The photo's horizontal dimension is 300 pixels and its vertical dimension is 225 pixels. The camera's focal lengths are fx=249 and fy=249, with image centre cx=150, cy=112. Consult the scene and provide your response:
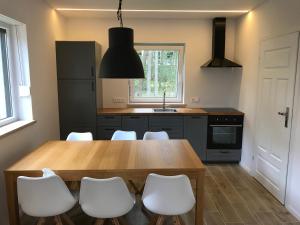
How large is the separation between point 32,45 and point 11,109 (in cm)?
84

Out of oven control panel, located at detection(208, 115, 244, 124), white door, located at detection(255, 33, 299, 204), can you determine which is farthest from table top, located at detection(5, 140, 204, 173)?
oven control panel, located at detection(208, 115, 244, 124)

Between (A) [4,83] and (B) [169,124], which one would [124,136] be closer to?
(B) [169,124]

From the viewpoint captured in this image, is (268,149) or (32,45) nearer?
(32,45)

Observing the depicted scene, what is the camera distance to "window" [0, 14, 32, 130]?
2781 mm

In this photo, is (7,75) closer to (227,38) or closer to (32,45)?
(32,45)

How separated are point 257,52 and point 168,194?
9.00ft

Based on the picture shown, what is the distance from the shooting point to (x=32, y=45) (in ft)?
10.2

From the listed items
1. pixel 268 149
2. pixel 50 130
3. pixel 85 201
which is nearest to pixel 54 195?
pixel 85 201

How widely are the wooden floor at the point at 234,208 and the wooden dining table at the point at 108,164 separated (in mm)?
666

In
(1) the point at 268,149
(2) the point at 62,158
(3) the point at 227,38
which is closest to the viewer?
(2) the point at 62,158

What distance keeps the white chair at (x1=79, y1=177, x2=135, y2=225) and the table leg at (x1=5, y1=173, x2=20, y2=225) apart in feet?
2.01

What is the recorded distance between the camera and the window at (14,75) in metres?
2.78

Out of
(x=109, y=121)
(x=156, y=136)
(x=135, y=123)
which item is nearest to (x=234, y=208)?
(x=156, y=136)

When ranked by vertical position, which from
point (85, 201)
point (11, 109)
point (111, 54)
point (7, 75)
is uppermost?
point (111, 54)
